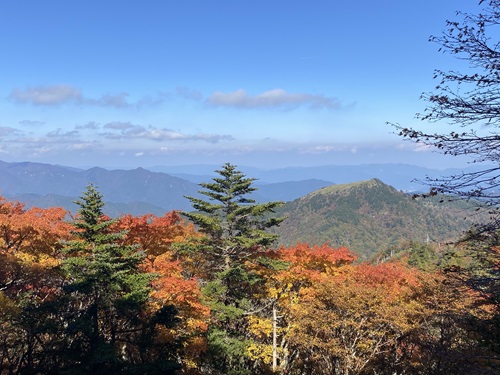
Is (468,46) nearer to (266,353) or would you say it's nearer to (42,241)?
(266,353)

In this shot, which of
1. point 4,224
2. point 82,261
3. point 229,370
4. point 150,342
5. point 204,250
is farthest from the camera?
point 204,250

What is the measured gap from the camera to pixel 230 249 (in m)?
22.9

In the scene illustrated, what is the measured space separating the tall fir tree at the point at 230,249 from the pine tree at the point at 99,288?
20.0 ft

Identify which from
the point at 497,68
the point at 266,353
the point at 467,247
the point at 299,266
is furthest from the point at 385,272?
the point at 497,68

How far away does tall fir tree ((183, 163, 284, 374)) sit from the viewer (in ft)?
69.1

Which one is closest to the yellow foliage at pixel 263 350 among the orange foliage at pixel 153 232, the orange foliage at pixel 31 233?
the orange foliage at pixel 153 232

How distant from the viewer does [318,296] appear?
20.8m

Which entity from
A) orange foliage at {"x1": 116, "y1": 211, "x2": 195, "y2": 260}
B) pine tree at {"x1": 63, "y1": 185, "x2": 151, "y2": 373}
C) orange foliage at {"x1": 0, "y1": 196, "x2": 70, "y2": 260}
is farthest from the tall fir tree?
orange foliage at {"x1": 0, "y1": 196, "x2": 70, "y2": 260}

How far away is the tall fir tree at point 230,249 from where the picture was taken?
69.1 feet

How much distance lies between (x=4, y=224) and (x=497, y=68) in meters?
21.4

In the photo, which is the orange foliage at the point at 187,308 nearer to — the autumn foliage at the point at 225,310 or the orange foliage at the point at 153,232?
the autumn foliage at the point at 225,310

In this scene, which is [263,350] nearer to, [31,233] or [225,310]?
[225,310]

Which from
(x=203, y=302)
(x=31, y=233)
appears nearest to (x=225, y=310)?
(x=203, y=302)

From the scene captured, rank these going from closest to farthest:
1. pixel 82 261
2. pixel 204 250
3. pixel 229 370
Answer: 1. pixel 82 261
2. pixel 229 370
3. pixel 204 250
